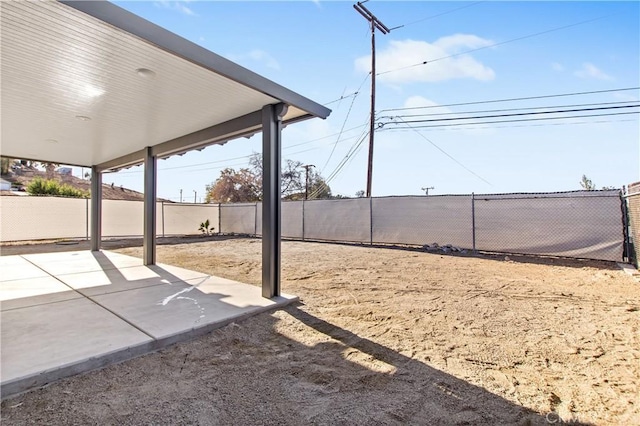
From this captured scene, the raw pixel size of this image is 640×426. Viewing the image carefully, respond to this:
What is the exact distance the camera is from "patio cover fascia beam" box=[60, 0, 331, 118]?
6.55ft

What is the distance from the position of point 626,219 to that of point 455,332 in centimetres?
586

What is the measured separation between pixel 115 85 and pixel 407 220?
7642 mm

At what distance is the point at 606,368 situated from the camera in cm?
216

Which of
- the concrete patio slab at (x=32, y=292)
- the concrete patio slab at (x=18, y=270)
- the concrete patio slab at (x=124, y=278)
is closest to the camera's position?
the concrete patio slab at (x=32, y=292)

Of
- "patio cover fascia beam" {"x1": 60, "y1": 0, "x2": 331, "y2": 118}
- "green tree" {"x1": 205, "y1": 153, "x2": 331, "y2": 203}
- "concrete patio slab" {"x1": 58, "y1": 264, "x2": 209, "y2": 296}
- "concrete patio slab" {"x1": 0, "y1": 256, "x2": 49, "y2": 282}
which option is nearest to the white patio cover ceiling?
"patio cover fascia beam" {"x1": 60, "y1": 0, "x2": 331, "y2": 118}

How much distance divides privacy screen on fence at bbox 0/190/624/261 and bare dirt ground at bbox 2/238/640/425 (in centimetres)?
286

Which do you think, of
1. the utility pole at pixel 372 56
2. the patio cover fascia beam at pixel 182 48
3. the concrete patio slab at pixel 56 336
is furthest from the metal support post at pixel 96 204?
the utility pole at pixel 372 56

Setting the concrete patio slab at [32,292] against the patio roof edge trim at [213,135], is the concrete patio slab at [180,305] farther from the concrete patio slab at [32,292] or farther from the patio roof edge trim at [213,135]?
the patio roof edge trim at [213,135]

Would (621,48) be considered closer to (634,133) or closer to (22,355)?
(634,133)

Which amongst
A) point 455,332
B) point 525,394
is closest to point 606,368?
point 525,394

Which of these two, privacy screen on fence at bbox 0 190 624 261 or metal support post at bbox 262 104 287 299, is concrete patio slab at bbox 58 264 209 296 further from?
privacy screen on fence at bbox 0 190 624 261

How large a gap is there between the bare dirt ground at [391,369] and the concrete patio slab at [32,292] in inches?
87.5

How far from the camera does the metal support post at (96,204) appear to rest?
7.88 m

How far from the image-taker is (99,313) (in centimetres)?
311
